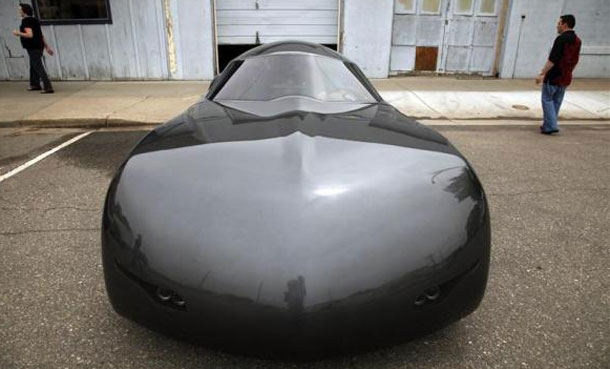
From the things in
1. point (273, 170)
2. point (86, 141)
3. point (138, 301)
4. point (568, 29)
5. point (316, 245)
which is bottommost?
point (86, 141)

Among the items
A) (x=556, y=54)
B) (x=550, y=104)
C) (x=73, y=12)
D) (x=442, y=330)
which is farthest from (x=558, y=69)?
(x=73, y=12)

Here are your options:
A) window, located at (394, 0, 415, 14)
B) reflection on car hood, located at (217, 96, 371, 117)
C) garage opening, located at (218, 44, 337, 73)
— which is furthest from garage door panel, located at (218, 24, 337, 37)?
reflection on car hood, located at (217, 96, 371, 117)

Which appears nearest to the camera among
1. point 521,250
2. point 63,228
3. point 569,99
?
point 521,250

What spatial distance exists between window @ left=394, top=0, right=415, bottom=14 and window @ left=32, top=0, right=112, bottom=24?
23.5ft

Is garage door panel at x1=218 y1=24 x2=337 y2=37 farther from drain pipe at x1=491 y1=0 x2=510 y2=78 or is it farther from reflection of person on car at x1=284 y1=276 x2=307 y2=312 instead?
reflection of person on car at x1=284 y1=276 x2=307 y2=312

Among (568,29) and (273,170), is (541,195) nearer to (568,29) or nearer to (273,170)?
(273,170)

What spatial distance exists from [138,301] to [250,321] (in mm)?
498

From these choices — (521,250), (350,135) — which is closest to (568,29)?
(521,250)

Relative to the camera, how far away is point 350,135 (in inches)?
81.1

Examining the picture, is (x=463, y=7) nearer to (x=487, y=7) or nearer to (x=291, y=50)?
(x=487, y=7)

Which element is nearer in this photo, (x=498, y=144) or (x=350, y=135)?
(x=350, y=135)

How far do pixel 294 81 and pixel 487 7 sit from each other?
1030 centimetres

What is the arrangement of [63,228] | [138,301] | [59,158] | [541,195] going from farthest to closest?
[59,158]
[541,195]
[63,228]
[138,301]

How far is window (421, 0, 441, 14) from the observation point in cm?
1091
